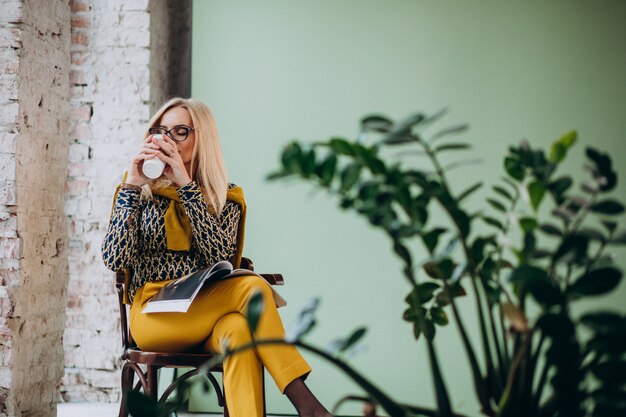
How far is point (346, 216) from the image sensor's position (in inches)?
118

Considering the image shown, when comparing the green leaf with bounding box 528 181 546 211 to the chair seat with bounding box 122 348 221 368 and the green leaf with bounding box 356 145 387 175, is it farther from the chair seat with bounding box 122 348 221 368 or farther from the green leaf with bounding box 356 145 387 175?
the chair seat with bounding box 122 348 221 368

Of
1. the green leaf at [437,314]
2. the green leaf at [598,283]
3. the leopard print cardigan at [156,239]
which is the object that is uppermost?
the green leaf at [598,283]

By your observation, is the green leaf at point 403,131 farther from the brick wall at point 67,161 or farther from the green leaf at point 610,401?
the brick wall at point 67,161

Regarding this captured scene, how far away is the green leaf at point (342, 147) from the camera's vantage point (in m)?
0.59

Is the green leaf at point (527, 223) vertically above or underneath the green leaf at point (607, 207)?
underneath

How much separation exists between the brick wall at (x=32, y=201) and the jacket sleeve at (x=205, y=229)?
1.61 ft

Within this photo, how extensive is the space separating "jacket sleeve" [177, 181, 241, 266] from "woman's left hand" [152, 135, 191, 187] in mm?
28

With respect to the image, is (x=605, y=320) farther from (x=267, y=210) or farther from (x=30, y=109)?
(x=267, y=210)

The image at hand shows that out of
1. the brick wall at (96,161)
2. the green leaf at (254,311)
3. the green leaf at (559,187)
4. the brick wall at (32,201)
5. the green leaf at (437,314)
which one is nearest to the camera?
the green leaf at (254,311)

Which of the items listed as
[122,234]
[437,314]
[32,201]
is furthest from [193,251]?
[437,314]

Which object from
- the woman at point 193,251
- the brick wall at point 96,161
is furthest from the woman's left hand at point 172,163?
the brick wall at point 96,161

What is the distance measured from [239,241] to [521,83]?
1.52 m

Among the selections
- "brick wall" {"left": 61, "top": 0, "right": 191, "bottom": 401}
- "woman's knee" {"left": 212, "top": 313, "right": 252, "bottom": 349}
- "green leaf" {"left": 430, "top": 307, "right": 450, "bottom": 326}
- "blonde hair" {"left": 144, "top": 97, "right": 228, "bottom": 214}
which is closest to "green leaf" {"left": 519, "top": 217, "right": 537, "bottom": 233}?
"green leaf" {"left": 430, "top": 307, "right": 450, "bottom": 326}

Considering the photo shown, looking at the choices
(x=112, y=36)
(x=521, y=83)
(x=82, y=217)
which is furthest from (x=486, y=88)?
(x=82, y=217)
